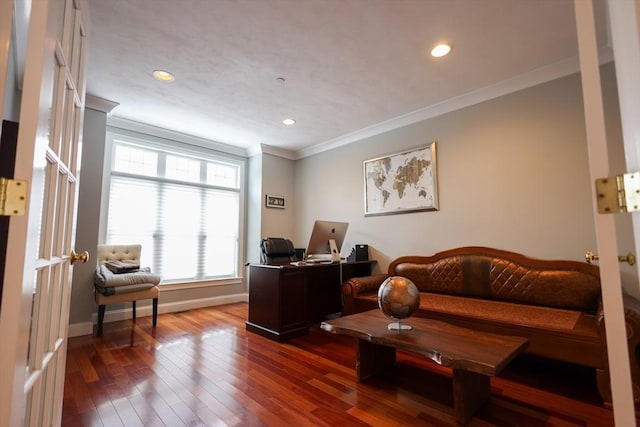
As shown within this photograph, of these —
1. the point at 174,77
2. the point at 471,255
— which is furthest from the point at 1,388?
the point at 471,255

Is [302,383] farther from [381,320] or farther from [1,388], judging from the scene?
[1,388]

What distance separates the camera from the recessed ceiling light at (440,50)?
2471 millimetres

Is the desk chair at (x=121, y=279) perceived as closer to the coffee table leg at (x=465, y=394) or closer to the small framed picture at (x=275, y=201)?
the small framed picture at (x=275, y=201)

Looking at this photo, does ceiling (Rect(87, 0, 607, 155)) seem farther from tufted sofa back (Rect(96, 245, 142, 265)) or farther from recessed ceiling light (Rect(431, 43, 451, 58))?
tufted sofa back (Rect(96, 245, 142, 265))

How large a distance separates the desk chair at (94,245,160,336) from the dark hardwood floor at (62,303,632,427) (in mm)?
477

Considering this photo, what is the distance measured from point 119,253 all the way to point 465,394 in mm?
4041

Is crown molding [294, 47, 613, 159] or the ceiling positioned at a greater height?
the ceiling

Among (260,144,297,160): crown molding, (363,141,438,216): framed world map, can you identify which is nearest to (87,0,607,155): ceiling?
(363,141,438,216): framed world map

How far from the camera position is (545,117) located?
9.30 feet

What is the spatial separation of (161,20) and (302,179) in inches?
131

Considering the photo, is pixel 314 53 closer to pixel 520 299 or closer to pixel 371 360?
pixel 371 360

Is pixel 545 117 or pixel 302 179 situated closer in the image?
pixel 545 117

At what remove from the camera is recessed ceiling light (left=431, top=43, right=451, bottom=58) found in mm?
2471

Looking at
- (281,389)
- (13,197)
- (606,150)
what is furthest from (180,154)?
(606,150)
